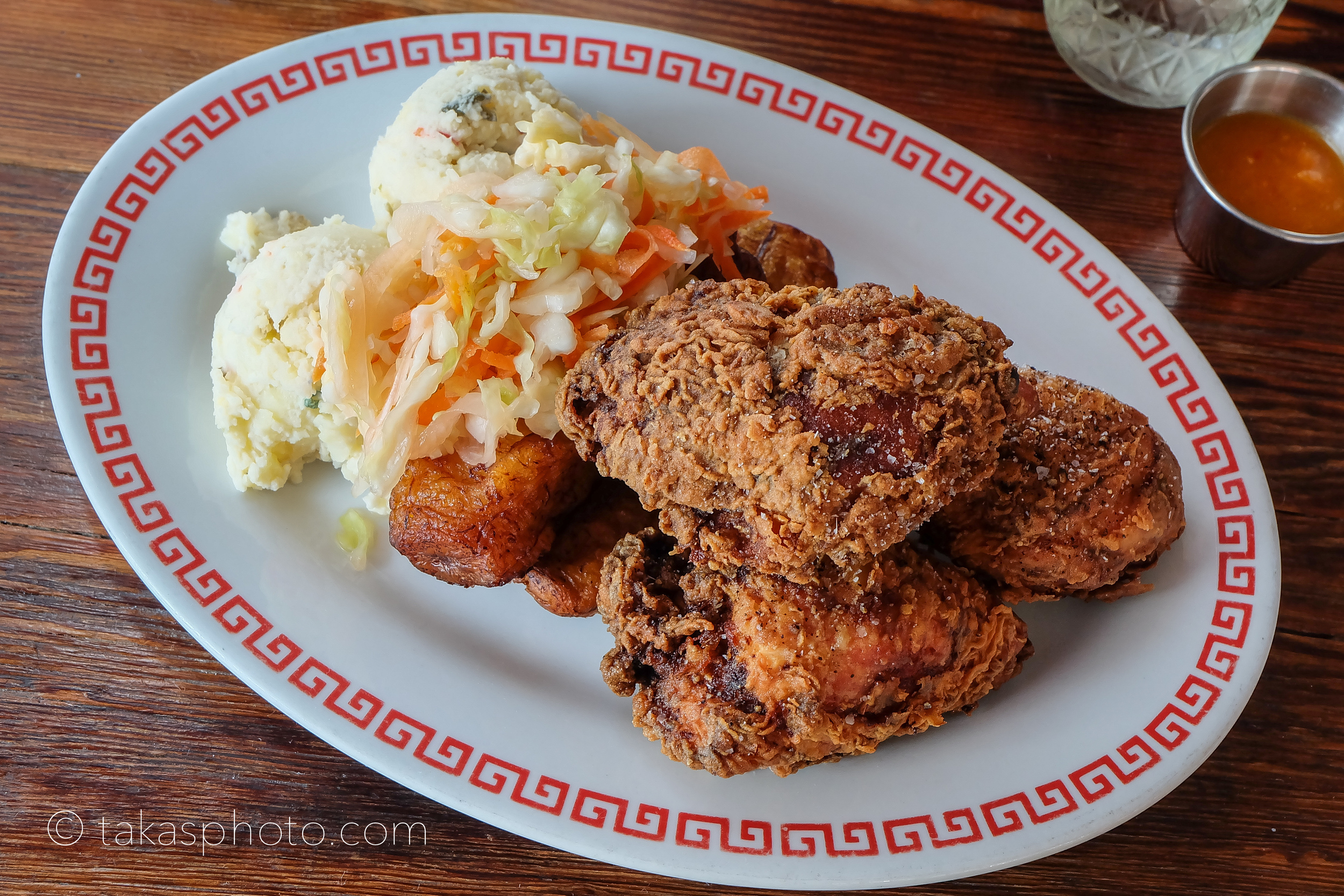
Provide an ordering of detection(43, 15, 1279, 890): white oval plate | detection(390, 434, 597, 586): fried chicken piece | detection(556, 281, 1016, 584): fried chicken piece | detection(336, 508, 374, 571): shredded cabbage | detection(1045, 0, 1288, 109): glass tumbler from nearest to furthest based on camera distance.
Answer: detection(556, 281, 1016, 584): fried chicken piece → detection(43, 15, 1279, 890): white oval plate → detection(390, 434, 597, 586): fried chicken piece → detection(336, 508, 374, 571): shredded cabbage → detection(1045, 0, 1288, 109): glass tumbler

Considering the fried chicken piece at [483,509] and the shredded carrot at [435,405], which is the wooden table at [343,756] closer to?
the fried chicken piece at [483,509]

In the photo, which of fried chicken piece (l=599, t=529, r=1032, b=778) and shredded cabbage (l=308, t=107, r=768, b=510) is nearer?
fried chicken piece (l=599, t=529, r=1032, b=778)

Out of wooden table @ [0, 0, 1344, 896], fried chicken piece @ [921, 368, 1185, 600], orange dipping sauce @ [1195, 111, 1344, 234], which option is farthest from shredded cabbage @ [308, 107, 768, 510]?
orange dipping sauce @ [1195, 111, 1344, 234]

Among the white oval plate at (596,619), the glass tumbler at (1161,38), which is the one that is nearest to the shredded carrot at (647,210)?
the white oval plate at (596,619)

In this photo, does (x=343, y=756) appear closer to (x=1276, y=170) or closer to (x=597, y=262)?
(x=597, y=262)

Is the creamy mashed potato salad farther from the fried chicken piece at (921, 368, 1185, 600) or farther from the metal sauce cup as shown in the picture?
the metal sauce cup

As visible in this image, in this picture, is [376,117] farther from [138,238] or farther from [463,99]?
[138,238]
